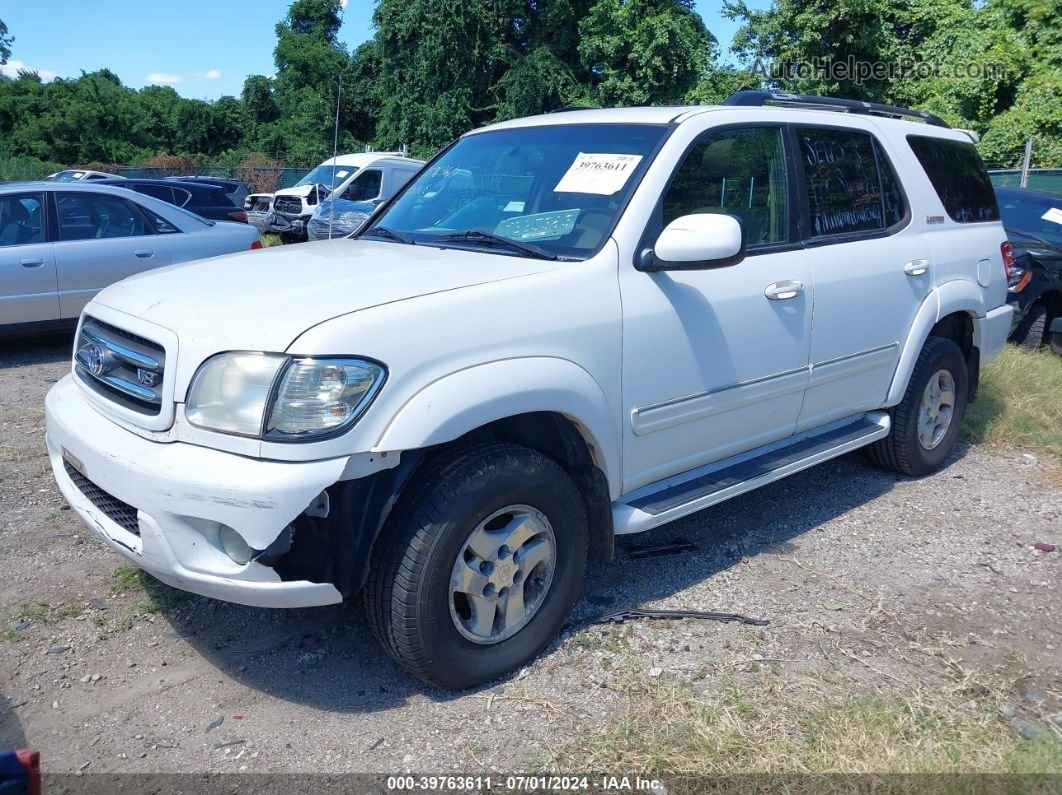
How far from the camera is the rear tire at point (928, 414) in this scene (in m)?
5.33

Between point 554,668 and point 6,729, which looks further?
point 554,668

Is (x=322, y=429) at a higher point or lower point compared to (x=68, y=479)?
higher

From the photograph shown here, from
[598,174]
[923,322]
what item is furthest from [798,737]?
[923,322]

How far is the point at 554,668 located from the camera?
11.4 ft

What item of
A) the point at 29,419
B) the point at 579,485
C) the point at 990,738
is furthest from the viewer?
the point at 29,419

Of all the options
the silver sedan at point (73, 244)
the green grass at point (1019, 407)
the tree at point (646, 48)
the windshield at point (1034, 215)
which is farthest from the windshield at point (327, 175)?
the green grass at point (1019, 407)

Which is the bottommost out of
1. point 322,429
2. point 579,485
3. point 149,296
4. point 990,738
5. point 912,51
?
point 990,738

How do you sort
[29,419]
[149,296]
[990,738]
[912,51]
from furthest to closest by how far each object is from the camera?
1. [912,51]
2. [29,419]
3. [149,296]
4. [990,738]

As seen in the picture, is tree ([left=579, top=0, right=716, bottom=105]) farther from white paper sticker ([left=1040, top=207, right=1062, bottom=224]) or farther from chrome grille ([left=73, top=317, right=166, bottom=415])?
chrome grille ([left=73, top=317, right=166, bottom=415])

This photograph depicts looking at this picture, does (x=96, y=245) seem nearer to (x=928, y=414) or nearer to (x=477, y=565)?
(x=477, y=565)

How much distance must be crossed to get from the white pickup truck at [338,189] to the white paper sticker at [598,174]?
37.2 feet

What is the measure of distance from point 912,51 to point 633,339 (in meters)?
22.2

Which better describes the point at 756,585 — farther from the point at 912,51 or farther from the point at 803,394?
the point at 912,51

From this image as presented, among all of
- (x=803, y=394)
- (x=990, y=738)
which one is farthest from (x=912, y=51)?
(x=990, y=738)
